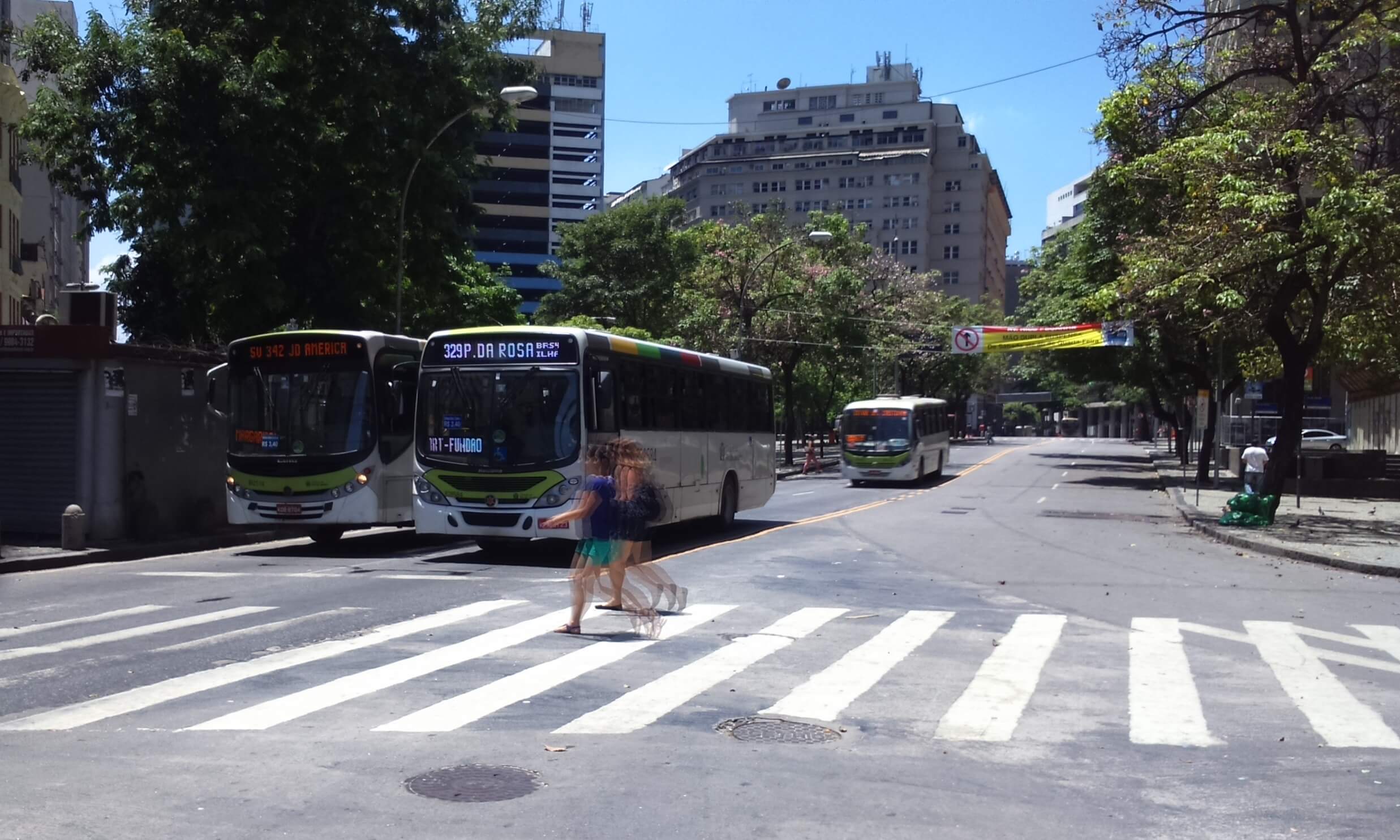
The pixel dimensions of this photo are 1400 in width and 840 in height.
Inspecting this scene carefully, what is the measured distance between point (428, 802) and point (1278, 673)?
716cm

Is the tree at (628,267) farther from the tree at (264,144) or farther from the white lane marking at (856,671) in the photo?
the white lane marking at (856,671)

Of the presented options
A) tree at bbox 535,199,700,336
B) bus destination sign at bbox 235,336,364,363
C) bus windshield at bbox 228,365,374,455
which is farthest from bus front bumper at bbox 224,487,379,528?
tree at bbox 535,199,700,336

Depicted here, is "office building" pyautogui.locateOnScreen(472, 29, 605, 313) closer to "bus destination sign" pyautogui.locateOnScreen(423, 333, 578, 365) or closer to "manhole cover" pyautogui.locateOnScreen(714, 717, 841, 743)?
"bus destination sign" pyautogui.locateOnScreen(423, 333, 578, 365)

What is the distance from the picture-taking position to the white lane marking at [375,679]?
7.79m

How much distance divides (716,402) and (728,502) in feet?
6.65

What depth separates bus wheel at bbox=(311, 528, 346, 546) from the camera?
2005 cm

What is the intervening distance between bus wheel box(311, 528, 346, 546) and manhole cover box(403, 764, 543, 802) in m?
14.1

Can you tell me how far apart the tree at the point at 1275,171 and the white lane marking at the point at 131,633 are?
17733 millimetres

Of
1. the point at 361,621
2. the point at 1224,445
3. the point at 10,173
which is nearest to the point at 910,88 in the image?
the point at 1224,445

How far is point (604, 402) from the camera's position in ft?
54.9

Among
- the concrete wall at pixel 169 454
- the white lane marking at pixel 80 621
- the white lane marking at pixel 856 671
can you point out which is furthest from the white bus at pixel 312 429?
the white lane marking at pixel 856 671

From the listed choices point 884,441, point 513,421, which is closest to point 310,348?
point 513,421

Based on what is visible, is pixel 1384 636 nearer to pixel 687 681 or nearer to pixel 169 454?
pixel 687 681

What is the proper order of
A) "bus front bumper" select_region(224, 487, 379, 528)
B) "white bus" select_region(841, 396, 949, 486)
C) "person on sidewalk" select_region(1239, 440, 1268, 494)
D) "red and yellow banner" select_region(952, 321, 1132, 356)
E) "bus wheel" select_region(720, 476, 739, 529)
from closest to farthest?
1. "bus front bumper" select_region(224, 487, 379, 528)
2. "bus wheel" select_region(720, 476, 739, 529)
3. "person on sidewalk" select_region(1239, 440, 1268, 494)
4. "white bus" select_region(841, 396, 949, 486)
5. "red and yellow banner" select_region(952, 321, 1132, 356)
